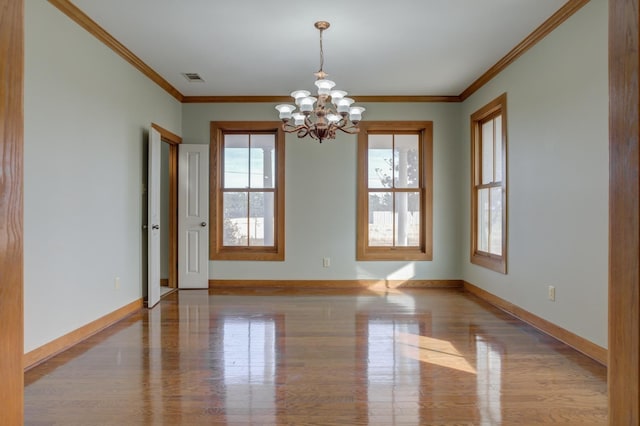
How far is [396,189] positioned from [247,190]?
7.18 ft

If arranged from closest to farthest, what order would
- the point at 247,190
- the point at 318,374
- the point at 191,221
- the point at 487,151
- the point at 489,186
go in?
1. the point at 318,374
2. the point at 489,186
3. the point at 487,151
4. the point at 191,221
5. the point at 247,190

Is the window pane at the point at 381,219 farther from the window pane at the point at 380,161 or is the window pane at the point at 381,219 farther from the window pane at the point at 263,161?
the window pane at the point at 263,161

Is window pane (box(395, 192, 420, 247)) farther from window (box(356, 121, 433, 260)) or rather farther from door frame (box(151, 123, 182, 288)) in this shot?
door frame (box(151, 123, 182, 288))

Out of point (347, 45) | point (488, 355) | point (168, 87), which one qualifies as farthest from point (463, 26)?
point (168, 87)

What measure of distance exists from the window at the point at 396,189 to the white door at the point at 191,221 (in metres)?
2.32

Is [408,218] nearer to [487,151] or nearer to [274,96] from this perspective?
[487,151]

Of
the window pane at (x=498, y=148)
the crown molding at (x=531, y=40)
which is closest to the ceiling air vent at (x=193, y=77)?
the crown molding at (x=531, y=40)

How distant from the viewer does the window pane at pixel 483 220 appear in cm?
498

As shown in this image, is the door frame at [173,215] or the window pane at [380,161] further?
the window pane at [380,161]

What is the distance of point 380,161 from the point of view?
586 cm

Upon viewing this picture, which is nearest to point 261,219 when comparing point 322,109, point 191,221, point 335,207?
point 191,221

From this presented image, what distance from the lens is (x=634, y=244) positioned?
0.95 m

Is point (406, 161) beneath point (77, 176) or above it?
above

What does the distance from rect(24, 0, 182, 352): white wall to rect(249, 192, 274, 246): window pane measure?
172cm
